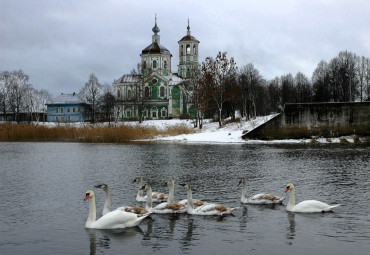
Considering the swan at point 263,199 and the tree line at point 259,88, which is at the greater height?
the tree line at point 259,88

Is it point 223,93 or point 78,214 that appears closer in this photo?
point 78,214

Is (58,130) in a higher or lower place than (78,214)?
higher

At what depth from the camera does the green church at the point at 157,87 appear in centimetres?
8875

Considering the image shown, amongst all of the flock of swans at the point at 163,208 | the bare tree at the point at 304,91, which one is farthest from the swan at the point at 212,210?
the bare tree at the point at 304,91

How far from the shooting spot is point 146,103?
9119 cm

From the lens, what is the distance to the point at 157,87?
315 ft

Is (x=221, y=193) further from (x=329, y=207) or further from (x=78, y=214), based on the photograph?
(x=78, y=214)

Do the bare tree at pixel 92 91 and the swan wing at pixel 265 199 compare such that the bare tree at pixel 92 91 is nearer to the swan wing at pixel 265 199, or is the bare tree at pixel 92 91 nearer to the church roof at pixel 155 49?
the church roof at pixel 155 49

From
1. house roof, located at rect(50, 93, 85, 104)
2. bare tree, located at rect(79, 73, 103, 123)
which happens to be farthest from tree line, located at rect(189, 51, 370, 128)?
house roof, located at rect(50, 93, 85, 104)

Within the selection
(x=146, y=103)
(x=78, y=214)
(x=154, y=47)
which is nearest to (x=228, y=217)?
(x=78, y=214)

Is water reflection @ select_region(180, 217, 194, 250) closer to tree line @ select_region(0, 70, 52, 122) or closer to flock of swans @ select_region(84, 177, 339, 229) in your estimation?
flock of swans @ select_region(84, 177, 339, 229)

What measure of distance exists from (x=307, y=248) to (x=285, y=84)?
314 feet

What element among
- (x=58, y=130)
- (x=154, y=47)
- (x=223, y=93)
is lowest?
(x=58, y=130)

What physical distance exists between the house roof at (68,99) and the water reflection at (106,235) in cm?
9887
